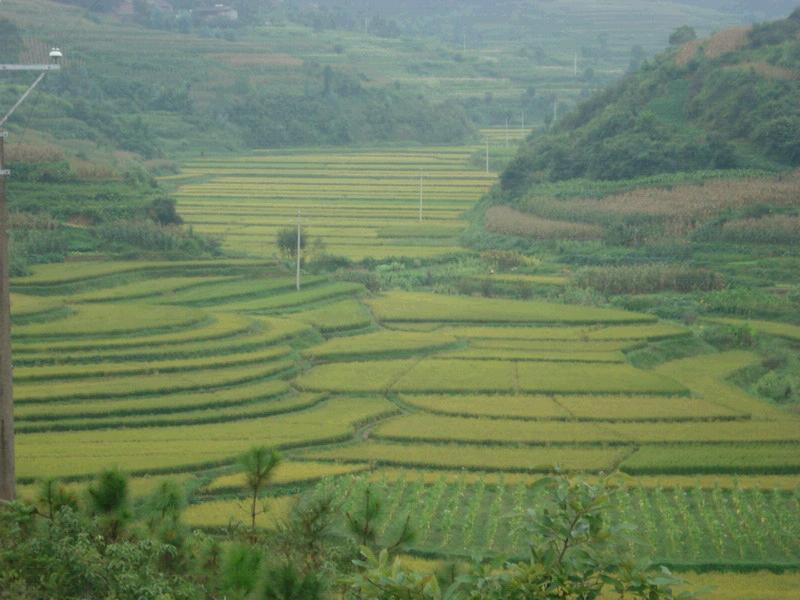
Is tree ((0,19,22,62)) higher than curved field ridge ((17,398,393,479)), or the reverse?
tree ((0,19,22,62))

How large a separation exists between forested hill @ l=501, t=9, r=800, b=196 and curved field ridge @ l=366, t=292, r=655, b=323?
444 inches

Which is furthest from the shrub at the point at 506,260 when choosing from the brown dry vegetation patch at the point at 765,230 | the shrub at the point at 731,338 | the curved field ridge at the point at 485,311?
the shrub at the point at 731,338

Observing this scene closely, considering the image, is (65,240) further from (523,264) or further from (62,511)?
(62,511)

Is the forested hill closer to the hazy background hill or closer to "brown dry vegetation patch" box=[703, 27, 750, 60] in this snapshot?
"brown dry vegetation patch" box=[703, 27, 750, 60]

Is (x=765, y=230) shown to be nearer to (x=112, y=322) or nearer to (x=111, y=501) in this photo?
(x=112, y=322)

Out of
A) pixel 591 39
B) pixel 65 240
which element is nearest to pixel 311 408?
pixel 65 240

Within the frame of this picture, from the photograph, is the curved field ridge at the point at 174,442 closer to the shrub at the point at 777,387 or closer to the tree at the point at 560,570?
the shrub at the point at 777,387

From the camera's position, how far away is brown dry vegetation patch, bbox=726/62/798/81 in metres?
A: 38.9

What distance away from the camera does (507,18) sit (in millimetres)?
88125

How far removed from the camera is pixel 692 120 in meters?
39.4

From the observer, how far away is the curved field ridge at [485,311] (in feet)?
84.9

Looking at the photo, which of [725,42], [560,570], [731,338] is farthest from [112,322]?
[725,42]

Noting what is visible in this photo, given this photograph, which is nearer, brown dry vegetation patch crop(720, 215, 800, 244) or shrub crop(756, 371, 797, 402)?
shrub crop(756, 371, 797, 402)

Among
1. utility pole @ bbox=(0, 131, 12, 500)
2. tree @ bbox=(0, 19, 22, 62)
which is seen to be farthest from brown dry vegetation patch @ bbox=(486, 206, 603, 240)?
→ utility pole @ bbox=(0, 131, 12, 500)
